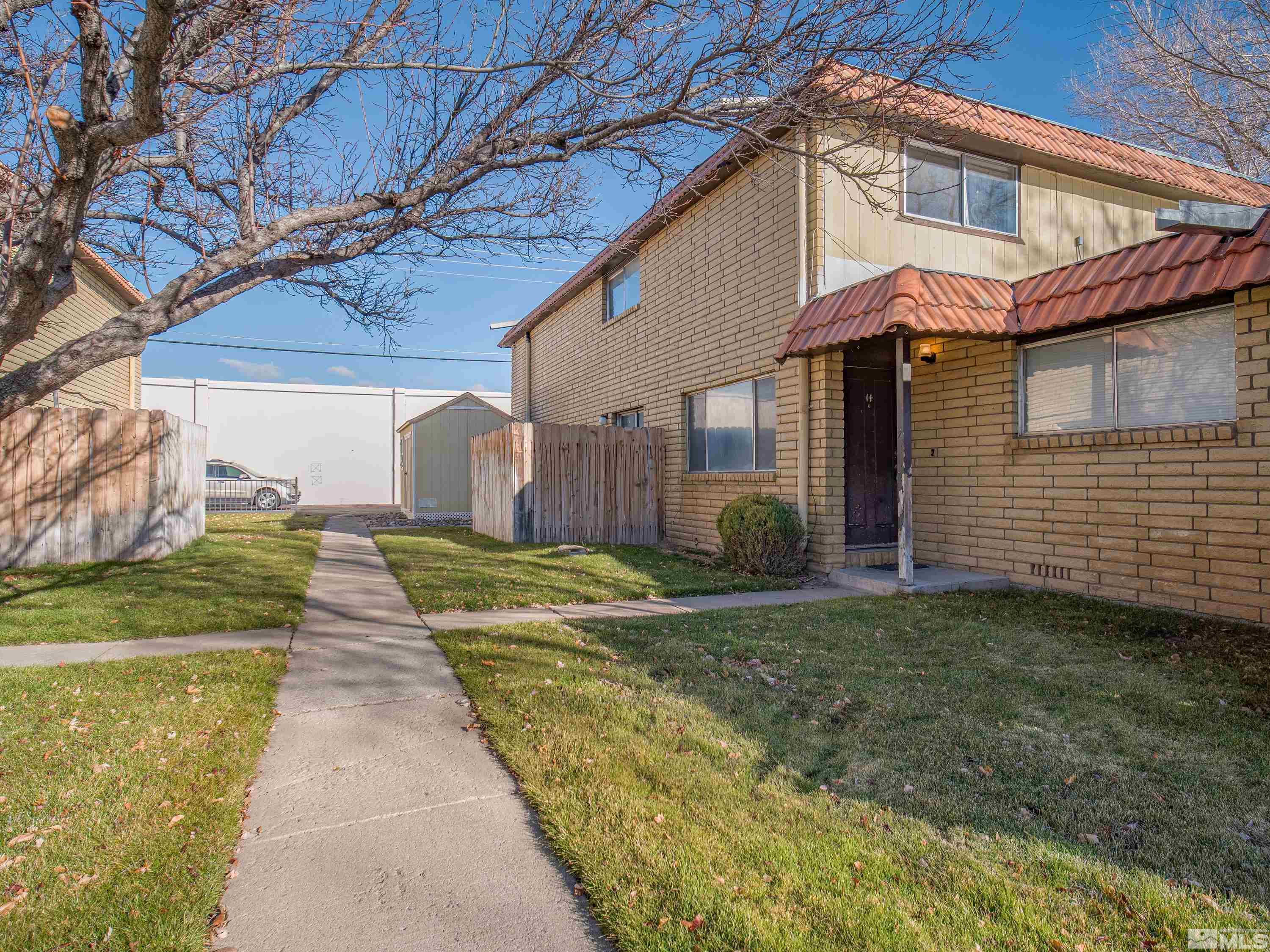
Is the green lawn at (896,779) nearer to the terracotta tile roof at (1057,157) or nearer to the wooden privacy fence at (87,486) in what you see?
the terracotta tile roof at (1057,157)

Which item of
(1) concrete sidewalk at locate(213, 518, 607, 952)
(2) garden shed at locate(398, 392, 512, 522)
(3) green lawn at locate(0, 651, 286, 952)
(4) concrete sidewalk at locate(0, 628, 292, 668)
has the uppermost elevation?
(2) garden shed at locate(398, 392, 512, 522)

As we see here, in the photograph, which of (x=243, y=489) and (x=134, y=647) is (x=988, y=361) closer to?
(x=134, y=647)

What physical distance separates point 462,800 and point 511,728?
68 centimetres

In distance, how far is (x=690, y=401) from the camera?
1127 centimetres

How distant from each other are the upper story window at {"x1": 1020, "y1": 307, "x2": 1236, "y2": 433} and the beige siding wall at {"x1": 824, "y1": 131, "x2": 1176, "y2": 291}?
78.4 inches

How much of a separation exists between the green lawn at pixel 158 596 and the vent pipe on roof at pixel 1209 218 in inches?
298

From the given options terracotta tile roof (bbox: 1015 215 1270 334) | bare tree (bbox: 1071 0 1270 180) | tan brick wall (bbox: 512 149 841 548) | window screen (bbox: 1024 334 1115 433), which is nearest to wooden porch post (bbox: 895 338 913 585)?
tan brick wall (bbox: 512 149 841 548)

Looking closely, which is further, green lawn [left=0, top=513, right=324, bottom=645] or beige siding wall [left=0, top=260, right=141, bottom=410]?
beige siding wall [left=0, top=260, right=141, bottom=410]

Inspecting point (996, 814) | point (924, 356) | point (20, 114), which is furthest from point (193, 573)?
point (924, 356)

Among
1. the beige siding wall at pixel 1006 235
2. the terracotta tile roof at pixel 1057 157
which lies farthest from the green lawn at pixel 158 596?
the beige siding wall at pixel 1006 235

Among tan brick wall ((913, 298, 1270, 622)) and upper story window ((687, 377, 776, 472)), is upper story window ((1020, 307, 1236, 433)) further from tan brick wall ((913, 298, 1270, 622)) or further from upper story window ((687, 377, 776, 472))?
upper story window ((687, 377, 776, 472))

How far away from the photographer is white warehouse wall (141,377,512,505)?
23.8 m

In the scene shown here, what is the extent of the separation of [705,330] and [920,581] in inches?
201

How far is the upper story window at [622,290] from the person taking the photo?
43.2 feet
